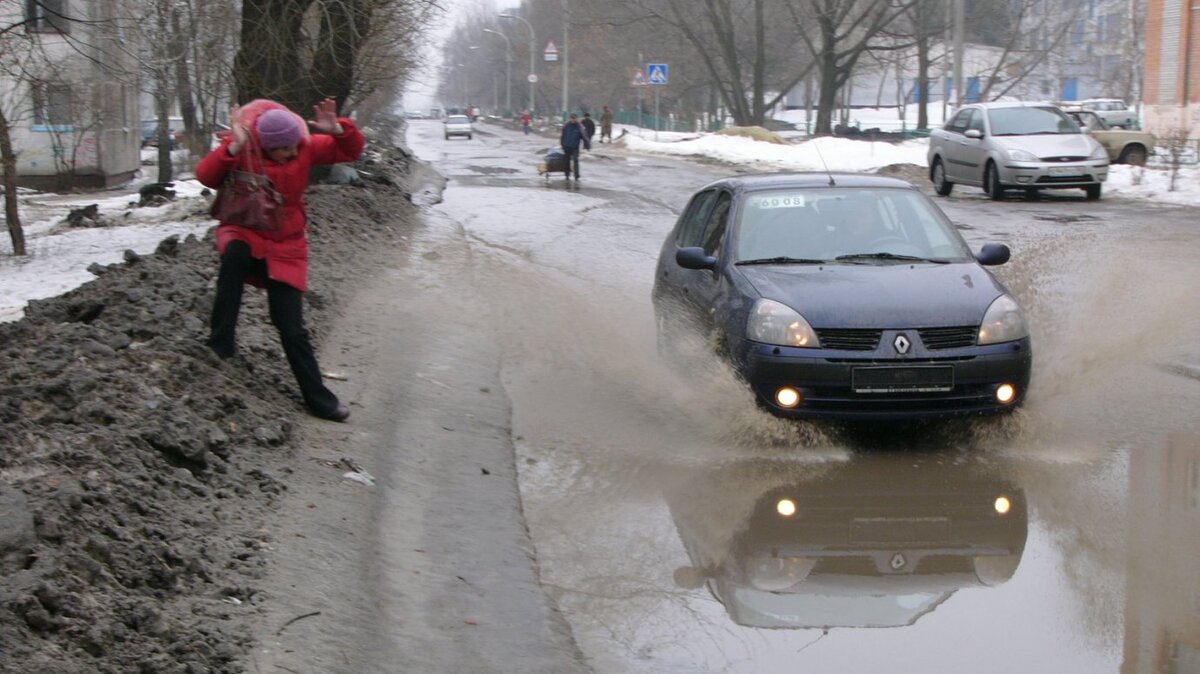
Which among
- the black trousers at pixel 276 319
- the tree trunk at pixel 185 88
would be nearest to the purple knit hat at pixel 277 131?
the black trousers at pixel 276 319

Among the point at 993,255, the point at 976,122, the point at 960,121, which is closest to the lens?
the point at 993,255

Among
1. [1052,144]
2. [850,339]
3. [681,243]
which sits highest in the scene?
[1052,144]

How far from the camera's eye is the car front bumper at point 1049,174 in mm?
22922

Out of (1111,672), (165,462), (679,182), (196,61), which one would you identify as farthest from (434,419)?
(679,182)

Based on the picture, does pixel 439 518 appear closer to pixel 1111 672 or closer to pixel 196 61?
pixel 1111 672

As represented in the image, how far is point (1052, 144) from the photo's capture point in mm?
23406

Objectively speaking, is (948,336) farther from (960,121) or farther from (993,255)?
(960,121)

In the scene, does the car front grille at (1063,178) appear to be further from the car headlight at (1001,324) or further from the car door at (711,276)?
the car headlight at (1001,324)

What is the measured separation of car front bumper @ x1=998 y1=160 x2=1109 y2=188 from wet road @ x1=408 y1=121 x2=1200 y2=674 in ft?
37.9

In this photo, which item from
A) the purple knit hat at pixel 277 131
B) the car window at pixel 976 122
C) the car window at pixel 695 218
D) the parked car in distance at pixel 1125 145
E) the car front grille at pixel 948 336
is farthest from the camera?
the parked car in distance at pixel 1125 145

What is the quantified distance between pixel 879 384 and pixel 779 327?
2.00ft

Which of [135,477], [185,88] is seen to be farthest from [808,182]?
[185,88]

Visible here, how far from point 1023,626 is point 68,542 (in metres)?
3.23

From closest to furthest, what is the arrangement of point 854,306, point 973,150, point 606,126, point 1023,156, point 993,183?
1. point 854,306
2. point 1023,156
3. point 993,183
4. point 973,150
5. point 606,126
